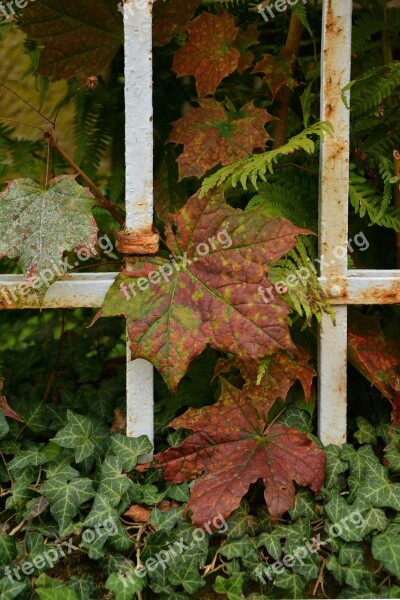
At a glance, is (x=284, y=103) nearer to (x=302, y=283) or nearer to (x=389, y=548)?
(x=302, y=283)

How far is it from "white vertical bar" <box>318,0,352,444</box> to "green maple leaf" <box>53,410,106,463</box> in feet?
1.79

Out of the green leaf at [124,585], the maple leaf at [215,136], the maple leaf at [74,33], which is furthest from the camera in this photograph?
the maple leaf at [74,33]

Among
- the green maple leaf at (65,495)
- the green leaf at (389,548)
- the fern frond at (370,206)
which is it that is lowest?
the green leaf at (389,548)

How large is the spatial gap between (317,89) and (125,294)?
93 cm

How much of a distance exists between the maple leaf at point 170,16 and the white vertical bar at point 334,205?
381 millimetres

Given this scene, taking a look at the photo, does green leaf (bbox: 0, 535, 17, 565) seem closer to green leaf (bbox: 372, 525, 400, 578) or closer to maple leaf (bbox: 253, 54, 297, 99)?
green leaf (bbox: 372, 525, 400, 578)

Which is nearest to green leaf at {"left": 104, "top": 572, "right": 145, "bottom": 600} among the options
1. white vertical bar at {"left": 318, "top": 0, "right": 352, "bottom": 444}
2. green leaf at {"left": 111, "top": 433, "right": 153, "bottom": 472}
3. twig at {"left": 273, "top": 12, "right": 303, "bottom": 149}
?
green leaf at {"left": 111, "top": 433, "right": 153, "bottom": 472}

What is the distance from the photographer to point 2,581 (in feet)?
4.50

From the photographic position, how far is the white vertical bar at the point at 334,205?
157 centimetres

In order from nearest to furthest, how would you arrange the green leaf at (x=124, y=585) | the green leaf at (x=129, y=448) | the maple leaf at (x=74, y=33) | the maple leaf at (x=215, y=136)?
the green leaf at (x=124, y=585)
the green leaf at (x=129, y=448)
the maple leaf at (x=215, y=136)
the maple leaf at (x=74, y=33)

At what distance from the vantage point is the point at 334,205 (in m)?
1.62

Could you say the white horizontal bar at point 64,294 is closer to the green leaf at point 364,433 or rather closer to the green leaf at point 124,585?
the green leaf at point 124,585

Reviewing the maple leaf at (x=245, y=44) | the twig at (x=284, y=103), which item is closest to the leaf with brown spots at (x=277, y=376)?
the twig at (x=284, y=103)

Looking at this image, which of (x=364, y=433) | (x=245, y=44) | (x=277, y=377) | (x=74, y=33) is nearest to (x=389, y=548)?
(x=364, y=433)
